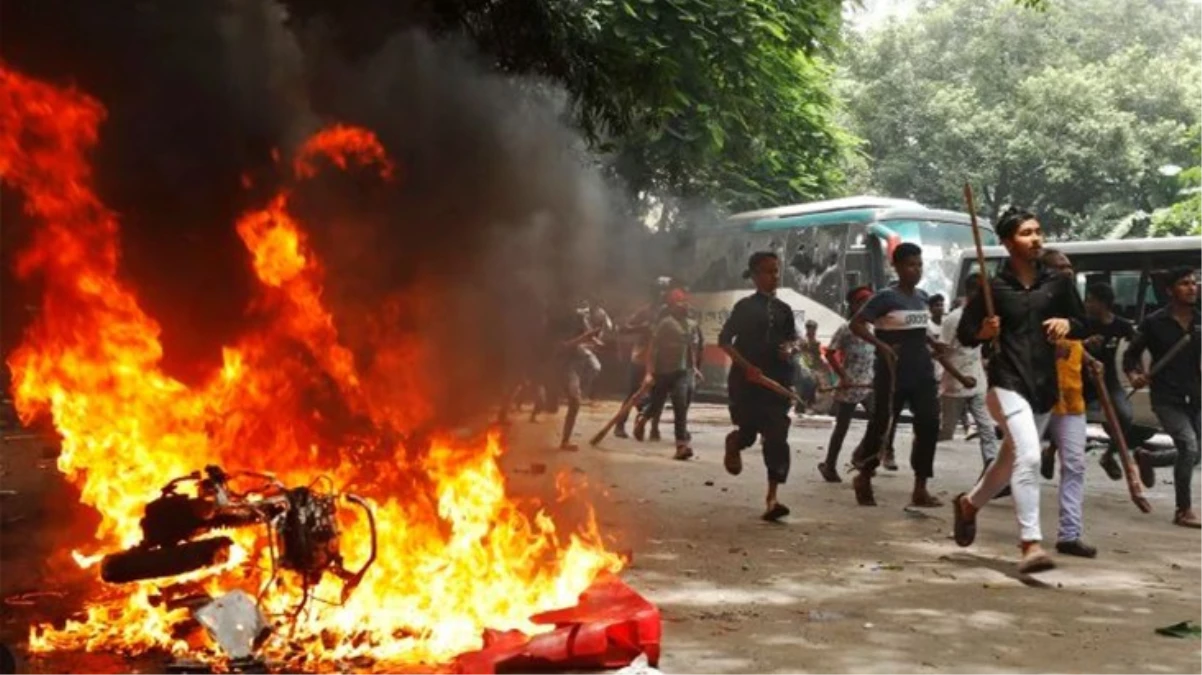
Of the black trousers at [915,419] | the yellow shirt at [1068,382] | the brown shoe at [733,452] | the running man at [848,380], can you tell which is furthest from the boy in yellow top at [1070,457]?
the running man at [848,380]

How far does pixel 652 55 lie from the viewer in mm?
9570

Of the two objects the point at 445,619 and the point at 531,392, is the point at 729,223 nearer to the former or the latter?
the point at 531,392

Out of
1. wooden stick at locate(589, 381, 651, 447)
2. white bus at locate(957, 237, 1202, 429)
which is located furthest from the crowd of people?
white bus at locate(957, 237, 1202, 429)

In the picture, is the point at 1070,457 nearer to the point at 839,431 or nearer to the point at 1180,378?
the point at 1180,378

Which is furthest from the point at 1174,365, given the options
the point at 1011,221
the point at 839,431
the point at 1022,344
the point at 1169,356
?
the point at 839,431

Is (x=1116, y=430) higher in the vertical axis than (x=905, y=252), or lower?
lower

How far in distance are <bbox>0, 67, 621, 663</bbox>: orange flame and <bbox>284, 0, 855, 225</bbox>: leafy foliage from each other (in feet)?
3.19

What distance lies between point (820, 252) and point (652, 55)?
10.3 metres

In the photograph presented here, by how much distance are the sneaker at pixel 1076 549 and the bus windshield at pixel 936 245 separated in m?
11.7

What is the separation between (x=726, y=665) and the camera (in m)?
4.36

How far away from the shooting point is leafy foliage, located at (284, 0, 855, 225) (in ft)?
23.4

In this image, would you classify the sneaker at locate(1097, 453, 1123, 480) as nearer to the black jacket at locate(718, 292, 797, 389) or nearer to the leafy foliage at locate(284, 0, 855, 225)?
the black jacket at locate(718, 292, 797, 389)

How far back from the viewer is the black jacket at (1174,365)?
779 centimetres

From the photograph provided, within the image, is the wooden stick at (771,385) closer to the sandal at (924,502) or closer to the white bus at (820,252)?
the sandal at (924,502)
